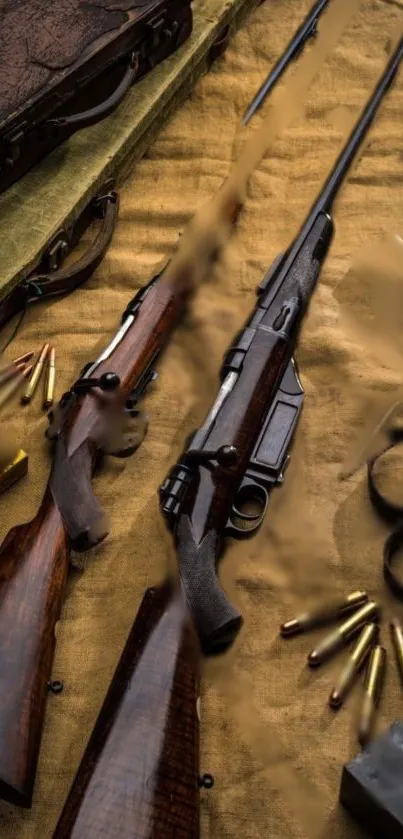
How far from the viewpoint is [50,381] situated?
3.24 metres

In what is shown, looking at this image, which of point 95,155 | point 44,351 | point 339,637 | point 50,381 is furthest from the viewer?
point 95,155

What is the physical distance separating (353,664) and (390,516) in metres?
0.52

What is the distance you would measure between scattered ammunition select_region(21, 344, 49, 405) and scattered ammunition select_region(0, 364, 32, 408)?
1.2 inches

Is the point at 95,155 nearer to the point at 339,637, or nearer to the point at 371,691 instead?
the point at 339,637

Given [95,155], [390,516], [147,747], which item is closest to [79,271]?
[95,155]

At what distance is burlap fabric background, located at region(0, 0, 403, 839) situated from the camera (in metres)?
2.38

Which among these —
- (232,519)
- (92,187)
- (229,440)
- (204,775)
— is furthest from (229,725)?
(92,187)

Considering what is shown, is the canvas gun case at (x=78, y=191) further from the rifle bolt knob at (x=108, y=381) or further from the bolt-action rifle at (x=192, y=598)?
the bolt-action rifle at (x=192, y=598)

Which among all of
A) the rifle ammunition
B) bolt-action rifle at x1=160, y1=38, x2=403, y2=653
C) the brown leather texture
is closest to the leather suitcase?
the brown leather texture

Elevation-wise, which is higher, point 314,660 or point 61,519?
point 61,519

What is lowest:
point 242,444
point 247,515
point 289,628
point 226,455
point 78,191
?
point 289,628

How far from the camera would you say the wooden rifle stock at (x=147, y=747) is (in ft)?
6.28

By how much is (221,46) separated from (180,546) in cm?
307

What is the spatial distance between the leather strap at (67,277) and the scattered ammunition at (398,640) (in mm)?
1722
